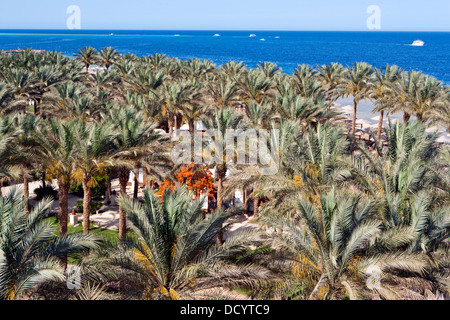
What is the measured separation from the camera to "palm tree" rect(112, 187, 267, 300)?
9.39 meters

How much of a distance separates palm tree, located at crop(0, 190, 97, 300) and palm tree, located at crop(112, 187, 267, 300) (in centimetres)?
128

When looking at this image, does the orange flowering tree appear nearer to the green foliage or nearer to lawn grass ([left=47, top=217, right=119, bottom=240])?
lawn grass ([left=47, top=217, right=119, bottom=240])

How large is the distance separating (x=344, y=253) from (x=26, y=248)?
7.16 meters

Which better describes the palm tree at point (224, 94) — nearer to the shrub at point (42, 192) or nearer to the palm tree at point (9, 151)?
the shrub at point (42, 192)

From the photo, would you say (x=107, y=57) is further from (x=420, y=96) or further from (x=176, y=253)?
(x=176, y=253)

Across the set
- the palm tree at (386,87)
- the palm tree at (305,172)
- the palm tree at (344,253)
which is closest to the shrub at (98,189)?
the palm tree at (305,172)

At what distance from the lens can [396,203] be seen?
11172 mm

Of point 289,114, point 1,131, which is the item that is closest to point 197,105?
point 289,114

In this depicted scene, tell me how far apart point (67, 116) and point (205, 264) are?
17597 millimetres

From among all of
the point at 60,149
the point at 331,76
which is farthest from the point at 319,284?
the point at 331,76

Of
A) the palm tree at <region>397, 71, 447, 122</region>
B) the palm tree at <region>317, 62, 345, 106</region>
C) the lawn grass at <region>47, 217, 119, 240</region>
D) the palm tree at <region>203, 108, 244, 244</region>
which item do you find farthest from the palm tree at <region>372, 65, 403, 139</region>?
the lawn grass at <region>47, 217, 119, 240</region>

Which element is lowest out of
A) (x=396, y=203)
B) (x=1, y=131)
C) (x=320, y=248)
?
(x=320, y=248)

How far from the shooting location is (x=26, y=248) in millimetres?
9141
